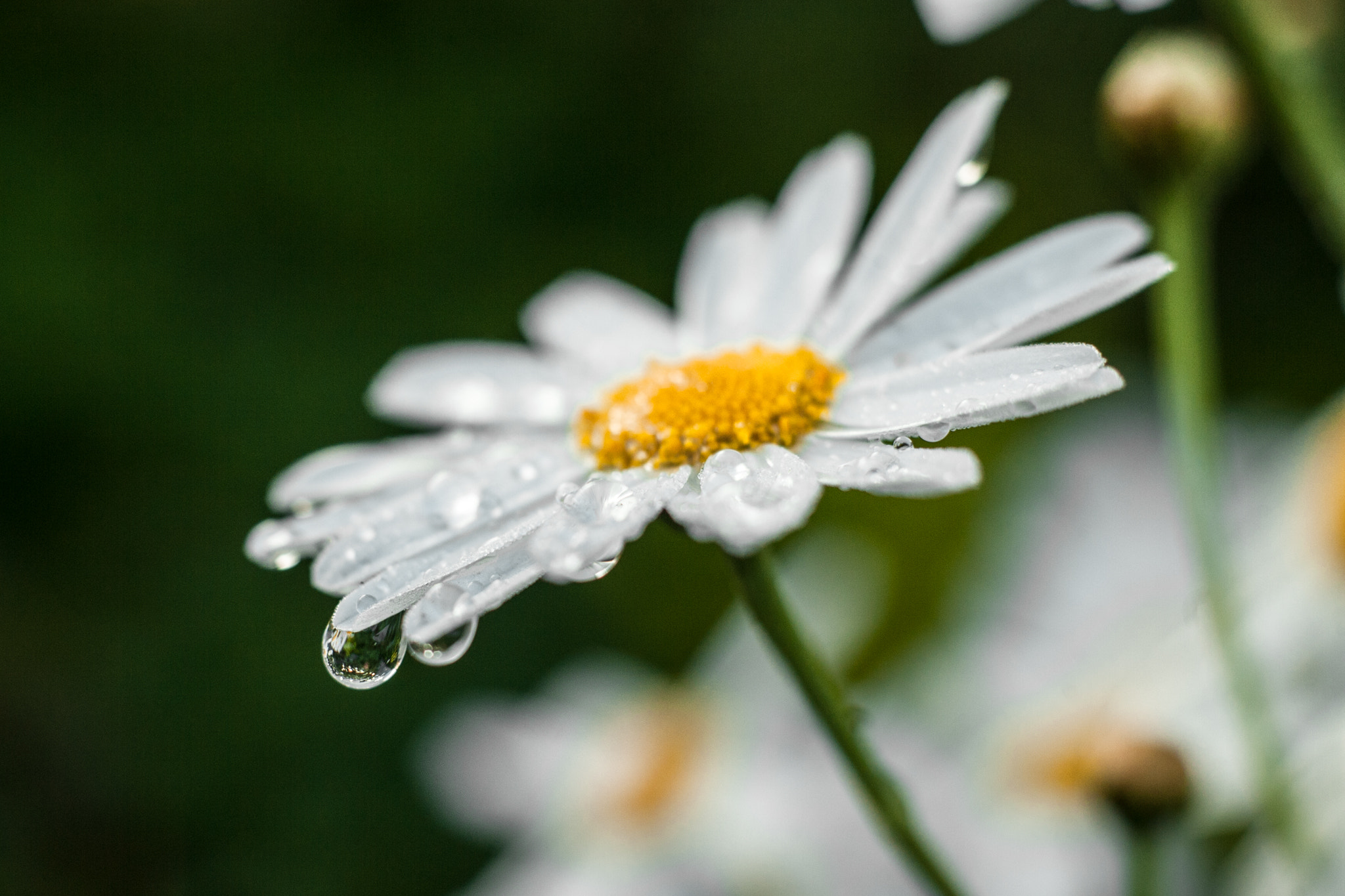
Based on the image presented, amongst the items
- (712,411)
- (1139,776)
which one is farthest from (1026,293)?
(1139,776)

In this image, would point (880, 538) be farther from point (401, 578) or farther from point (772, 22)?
point (772, 22)

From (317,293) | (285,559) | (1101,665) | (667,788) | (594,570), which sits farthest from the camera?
(317,293)

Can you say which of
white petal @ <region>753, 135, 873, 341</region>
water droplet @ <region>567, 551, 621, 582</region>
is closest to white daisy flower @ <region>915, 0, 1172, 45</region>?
white petal @ <region>753, 135, 873, 341</region>

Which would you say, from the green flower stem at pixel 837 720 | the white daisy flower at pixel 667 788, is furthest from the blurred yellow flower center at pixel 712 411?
the white daisy flower at pixel 667 788

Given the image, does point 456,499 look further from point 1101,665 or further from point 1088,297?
point 1101,665

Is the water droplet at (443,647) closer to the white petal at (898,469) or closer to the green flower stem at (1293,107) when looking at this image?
the white petal at (898,469)
